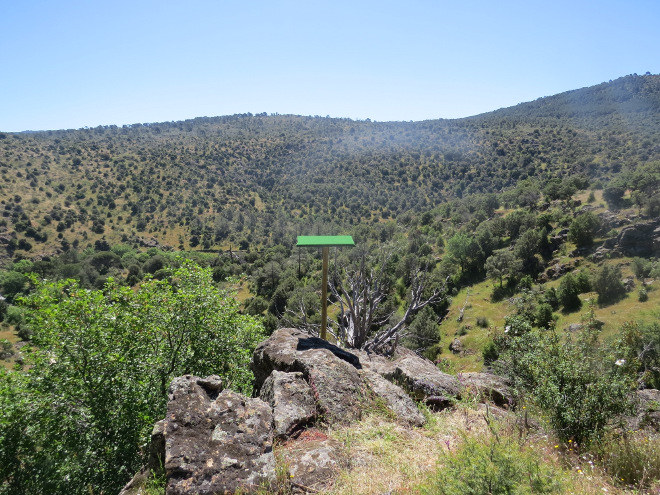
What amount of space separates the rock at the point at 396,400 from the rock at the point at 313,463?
5.03ft

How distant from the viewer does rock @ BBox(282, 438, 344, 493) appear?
13.7 feet

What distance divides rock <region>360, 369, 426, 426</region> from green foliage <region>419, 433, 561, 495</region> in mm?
2173

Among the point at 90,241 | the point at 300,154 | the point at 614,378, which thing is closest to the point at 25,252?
the point at 90,241

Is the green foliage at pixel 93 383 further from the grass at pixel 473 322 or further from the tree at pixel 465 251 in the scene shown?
the tree at pixel 465 251

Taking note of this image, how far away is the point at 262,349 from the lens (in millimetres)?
8828

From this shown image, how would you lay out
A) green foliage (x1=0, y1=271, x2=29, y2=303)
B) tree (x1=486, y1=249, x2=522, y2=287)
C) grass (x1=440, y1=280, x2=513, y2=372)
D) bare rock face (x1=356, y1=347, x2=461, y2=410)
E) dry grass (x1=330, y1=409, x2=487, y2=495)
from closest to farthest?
dry grass (x1=330, y1=409, x2=487, y2=495) → bare rock face (x1=356, y1=347, x2=461, y2=410) → grass (x1=440, y1=280, x2=513, y2=372) → tree (x1=486, y1=249, x2=522, y2=287) → green foliage (x1=0, y1=271, x2=29, y2=303)

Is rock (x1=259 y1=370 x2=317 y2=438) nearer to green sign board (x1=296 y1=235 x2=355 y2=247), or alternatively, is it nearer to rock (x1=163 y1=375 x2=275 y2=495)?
rock (x1=163 y1=375 x2=275 y2=495)

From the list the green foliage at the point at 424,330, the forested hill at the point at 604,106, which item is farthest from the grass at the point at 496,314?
the forested hill at the point at 604,106

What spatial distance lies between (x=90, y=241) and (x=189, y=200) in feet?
83.0

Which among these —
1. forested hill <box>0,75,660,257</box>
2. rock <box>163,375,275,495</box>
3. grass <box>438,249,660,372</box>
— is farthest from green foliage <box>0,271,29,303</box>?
rock <box>163,375,275,495</box>

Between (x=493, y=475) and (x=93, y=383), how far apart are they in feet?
26.2

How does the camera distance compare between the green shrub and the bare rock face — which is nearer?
the bare rock face

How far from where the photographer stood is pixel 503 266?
1790 inches

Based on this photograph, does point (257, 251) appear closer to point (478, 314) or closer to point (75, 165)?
point (478, 314)
